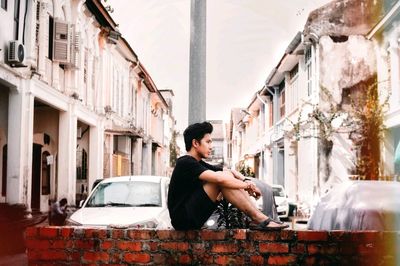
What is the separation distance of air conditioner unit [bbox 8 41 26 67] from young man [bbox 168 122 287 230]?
833 cm

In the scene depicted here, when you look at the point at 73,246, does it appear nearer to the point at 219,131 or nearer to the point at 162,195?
the point at 162,195

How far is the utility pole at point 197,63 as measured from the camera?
5.98 meters

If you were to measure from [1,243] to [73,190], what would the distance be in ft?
23.6

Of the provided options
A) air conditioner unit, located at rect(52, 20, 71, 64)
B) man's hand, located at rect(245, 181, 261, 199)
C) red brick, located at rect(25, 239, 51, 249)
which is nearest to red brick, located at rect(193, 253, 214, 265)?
man's hand, located at rect(245, 181, 261, 199)

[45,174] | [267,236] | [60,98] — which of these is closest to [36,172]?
[45,174]

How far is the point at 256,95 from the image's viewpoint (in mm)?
34156

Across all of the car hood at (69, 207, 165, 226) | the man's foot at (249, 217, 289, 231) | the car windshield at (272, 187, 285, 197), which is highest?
the man's foot at (249, 217, 289, 231)

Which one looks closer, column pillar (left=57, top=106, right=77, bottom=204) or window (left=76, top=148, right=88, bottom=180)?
column pillar (left=57, top=106, right=77, bottom=204)

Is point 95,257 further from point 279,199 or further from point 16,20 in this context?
point 279,199

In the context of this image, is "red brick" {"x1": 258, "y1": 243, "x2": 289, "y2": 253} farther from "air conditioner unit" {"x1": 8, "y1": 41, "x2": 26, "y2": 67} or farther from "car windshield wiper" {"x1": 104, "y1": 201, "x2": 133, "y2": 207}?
"air conditioner unit" {"x1": 8, "y1": 41, "x2": 26, "y2": 67}

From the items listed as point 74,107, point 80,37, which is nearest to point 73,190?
point 74,107

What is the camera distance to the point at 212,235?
4008mm

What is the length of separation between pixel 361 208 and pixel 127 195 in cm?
477

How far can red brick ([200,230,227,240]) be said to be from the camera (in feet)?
13.1
